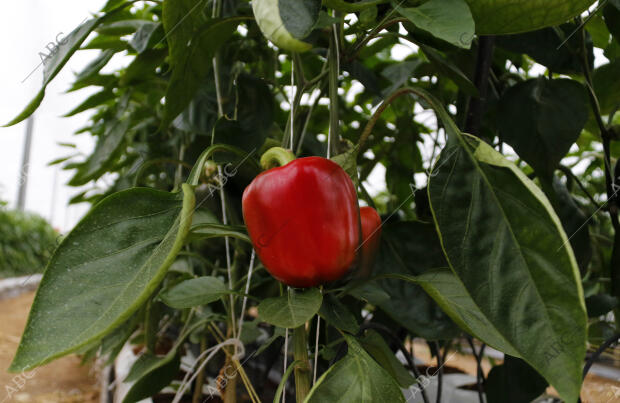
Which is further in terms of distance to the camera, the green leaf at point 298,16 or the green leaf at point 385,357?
the green leaf at point 385,357

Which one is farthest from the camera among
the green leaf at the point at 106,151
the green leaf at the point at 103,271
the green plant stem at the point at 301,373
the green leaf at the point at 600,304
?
the green leaf at the point at 106,151

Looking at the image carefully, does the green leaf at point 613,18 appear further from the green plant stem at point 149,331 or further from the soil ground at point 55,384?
the soil ground at point 55,384

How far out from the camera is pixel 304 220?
25 cm

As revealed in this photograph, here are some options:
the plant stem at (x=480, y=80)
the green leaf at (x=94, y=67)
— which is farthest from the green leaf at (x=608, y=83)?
the green leaf at (x=94, y=67)

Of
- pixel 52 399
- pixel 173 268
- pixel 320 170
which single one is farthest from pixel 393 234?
pixel 52 399

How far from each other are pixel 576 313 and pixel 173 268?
16.6 inches

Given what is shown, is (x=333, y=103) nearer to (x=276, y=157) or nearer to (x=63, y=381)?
(x=276, y=157)

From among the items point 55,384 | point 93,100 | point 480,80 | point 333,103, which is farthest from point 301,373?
point 55,384

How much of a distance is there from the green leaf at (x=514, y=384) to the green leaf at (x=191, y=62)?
1.04 ft

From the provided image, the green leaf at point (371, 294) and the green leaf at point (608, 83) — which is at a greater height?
the green leaf at point (608, 83)

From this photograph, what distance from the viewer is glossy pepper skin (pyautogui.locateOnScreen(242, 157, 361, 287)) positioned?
0.25 meters

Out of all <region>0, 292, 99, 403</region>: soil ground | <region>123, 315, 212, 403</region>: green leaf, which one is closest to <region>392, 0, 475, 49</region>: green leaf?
<region>123, 315, 212, 403</region>: green leaf

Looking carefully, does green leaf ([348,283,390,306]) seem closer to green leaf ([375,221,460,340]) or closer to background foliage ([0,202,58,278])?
green leaf ([375,221,460,340])

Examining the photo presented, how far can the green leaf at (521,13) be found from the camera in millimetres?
231
